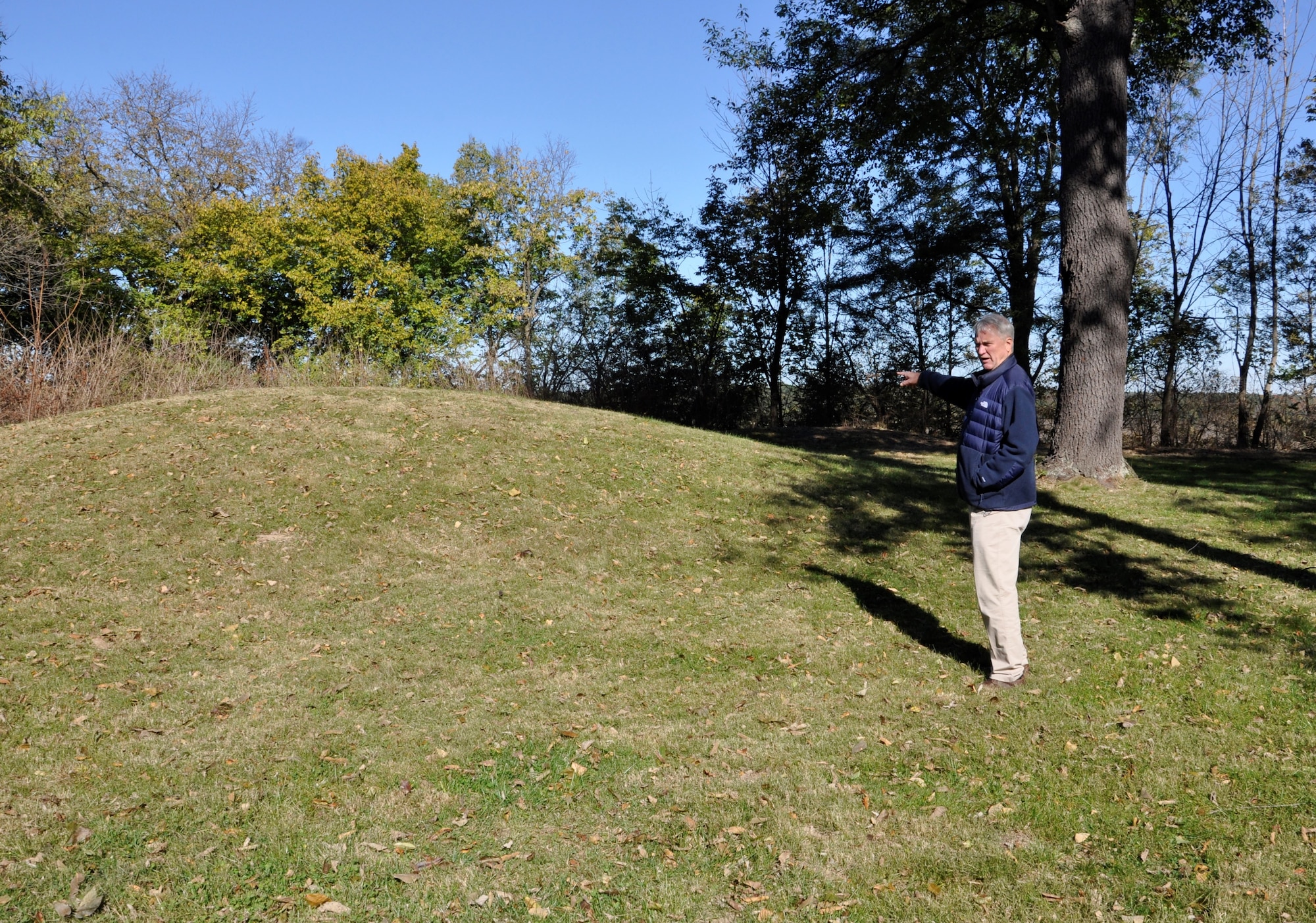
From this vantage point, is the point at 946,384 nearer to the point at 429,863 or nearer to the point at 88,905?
the point at 429,863

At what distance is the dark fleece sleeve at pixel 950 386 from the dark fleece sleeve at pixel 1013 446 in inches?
12.6

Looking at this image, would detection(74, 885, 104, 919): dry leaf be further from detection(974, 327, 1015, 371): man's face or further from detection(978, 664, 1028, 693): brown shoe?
detection(974, 327, 1015, 371): man's face

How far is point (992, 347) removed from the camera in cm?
532

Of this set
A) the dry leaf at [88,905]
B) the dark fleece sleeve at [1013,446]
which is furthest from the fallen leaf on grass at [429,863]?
the dark fleece sleeve at [1013,446]

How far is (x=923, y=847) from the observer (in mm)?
3930

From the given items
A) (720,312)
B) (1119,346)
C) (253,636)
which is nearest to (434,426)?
(253,636)

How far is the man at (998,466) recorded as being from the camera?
5273 millimetres

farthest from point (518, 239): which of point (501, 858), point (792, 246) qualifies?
point (501, 858)

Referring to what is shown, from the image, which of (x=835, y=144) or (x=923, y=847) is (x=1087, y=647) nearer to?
(x=923, y=847)

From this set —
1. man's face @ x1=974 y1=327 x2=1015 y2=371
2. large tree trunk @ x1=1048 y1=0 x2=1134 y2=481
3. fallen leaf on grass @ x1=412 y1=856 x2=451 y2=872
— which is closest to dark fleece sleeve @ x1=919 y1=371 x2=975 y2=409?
man's face @ x1=974 y1=327 x2=1015 y2=371

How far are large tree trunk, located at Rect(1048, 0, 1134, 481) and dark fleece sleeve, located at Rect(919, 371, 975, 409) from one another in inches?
245

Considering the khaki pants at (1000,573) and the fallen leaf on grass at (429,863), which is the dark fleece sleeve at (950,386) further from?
the fallen leaf on grass at (429,863)

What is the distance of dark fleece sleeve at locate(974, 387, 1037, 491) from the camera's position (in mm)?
5246

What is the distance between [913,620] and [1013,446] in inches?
95.3
